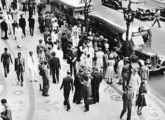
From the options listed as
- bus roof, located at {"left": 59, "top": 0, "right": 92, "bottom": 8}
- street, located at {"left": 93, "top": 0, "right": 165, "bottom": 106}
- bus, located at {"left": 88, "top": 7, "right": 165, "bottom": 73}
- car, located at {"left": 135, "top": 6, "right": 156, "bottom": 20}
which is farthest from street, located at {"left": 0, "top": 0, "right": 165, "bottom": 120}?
car, located at {"left": 135, "top": 6, "right": 156, "bottom": 20}

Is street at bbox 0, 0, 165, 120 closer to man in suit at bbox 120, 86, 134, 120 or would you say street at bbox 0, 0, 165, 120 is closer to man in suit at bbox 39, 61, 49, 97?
man in suit at bbox 39, 61, 49, 97

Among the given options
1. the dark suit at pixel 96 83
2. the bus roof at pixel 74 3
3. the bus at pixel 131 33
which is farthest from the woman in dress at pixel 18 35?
the dark suit at pixel 96 83

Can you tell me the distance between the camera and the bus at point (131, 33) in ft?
60.5

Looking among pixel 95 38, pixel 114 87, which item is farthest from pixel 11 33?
pixel 114 87

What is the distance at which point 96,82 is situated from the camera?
13.8 metres

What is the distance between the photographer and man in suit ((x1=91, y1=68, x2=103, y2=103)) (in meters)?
13.6

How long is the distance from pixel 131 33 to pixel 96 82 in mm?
6950

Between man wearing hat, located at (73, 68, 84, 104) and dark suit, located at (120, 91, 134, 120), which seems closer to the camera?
dark suit, located at (120, 91, 134, 120)

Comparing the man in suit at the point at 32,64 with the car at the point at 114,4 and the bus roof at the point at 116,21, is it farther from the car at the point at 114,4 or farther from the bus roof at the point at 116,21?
the car at the point at 114,4

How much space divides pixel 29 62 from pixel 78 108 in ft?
10.2

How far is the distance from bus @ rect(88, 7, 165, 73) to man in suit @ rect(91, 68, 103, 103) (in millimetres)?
5019

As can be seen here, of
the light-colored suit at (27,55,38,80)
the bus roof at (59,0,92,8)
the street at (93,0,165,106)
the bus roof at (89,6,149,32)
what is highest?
the bus roof at (59,0,92,8)

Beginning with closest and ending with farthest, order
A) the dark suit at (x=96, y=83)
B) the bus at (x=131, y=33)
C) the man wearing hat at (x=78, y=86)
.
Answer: the man wearing hat at (x=78, y=86) → the dark suit at (x=96, y=83) → the bus at (x=131, y=33)

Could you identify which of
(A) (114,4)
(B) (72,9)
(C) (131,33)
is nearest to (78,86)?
(C) (131,33)
